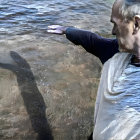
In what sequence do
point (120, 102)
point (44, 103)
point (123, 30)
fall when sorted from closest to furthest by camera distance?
1. point (120, 102)
2. point (123, 30)
3. point (44, 103)

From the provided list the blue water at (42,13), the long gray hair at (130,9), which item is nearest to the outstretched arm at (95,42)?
the long gray hair at (130,9)

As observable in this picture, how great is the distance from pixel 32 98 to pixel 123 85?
204cm

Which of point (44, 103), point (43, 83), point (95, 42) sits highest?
point (95, 42)

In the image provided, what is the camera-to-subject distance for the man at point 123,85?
5.35ft

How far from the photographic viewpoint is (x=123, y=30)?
1.79m

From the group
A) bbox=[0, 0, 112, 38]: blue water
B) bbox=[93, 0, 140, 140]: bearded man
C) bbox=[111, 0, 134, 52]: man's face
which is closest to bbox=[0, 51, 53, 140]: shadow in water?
bbox=[0, 0, 112, 38]: blue water

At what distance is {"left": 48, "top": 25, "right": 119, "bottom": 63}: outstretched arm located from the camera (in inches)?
88.0

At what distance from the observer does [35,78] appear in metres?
3.84

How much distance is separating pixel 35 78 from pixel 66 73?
0.45 metres

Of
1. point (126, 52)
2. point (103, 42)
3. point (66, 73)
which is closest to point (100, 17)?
point (66, 73)

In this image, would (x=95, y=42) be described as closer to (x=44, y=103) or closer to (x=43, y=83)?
(x=44, y=103)

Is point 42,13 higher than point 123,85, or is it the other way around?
point 123,85

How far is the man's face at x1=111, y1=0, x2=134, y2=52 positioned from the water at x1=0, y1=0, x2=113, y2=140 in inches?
72.5

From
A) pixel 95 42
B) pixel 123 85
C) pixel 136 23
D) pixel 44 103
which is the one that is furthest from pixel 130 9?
pixel 44 103
